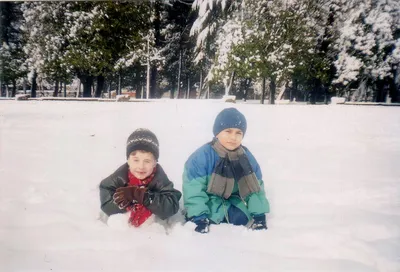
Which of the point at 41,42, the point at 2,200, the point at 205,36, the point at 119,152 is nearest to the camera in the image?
the point at 2,200

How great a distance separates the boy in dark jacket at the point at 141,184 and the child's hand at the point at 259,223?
35 cm

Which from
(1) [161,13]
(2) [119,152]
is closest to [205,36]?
(1) [161,13]

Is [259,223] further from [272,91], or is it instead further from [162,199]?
[272,91]

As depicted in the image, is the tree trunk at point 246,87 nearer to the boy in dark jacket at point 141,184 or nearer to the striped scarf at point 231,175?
the striped scarf at point 231,175

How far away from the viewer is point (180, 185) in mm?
1854

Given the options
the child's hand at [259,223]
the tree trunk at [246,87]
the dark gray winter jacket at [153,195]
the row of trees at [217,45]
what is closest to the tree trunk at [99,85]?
the row of trees at [217,45]

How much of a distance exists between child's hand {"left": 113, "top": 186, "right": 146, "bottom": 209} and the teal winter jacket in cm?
22

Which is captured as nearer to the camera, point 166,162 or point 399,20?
point 399,20

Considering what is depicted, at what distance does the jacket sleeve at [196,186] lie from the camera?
4.37 feet

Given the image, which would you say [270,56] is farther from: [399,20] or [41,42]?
[41,42]

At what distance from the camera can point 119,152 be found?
2.25m

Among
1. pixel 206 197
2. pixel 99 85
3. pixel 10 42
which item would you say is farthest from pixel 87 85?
pixel 206 197

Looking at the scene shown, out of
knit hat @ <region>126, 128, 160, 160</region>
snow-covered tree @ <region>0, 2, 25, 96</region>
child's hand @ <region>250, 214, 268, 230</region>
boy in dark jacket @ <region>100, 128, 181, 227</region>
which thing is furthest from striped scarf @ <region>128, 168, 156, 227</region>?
snow-covered tree @ <region>0, 2, 25, 96</region>

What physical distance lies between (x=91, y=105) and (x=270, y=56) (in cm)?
137
